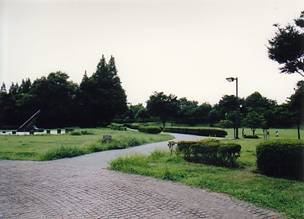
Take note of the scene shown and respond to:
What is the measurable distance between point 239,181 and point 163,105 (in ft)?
203

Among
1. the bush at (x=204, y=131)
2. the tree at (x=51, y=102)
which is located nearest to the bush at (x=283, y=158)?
the bush at (x=204, y=131)

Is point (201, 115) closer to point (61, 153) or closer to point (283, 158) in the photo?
point (61, 153)

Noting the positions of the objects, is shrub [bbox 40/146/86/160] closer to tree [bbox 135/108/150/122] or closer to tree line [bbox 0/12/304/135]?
tree line [bbox 0/12/304/135]

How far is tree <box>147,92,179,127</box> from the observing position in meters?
72.4

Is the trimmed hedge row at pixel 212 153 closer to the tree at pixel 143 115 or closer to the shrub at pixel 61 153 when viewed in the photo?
the shrub at pixel 61 153

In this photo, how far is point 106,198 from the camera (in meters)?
8.46

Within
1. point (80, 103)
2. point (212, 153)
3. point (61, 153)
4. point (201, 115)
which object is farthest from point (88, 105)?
point (212, 153)

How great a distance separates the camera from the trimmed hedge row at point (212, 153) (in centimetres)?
1391

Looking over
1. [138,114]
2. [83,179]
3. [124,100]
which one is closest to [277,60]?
[83,179]

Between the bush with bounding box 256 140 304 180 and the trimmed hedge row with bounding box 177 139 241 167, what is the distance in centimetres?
205

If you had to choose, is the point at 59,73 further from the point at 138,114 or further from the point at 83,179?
the point at 83,179

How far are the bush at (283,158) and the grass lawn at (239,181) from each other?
1.74ft

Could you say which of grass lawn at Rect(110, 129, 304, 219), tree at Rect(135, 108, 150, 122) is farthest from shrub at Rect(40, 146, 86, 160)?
tree at Rect(135, 108, 150, 122)

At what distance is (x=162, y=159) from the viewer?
16188 millimetres
